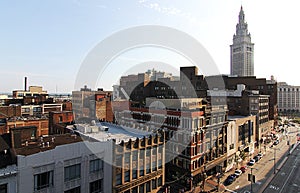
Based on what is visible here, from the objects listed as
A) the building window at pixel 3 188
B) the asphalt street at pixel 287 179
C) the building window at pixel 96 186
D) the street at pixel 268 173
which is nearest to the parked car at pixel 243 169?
the street at pixel 268 173

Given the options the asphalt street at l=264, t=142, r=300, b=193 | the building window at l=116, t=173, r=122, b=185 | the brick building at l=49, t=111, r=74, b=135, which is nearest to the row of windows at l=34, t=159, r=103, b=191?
the building window at l=116, t=173, r=122, b=185

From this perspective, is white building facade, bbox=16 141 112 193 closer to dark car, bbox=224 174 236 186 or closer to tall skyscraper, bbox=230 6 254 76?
dark car, bbox=224 174 236 186

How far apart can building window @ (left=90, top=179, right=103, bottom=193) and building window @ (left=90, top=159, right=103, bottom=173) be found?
5.48 feet

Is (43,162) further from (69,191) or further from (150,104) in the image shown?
(150,104)

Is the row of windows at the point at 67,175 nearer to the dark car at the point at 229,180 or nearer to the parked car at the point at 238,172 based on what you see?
the dark car at the point at 229,180

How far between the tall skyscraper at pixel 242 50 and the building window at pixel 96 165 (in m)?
169

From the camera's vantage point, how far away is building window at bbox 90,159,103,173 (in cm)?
2823

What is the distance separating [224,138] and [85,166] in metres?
37.3

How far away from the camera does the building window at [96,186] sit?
28.4m

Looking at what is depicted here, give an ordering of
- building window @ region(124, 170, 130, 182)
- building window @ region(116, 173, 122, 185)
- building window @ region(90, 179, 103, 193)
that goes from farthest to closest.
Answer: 1. building window @ region(124, 170, 130, 182)
2. building window @ region(116, 173, 122, 185)
3. building window @ region(90, 179, 103, 193)

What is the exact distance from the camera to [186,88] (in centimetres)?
9331

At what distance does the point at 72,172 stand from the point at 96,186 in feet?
14.9

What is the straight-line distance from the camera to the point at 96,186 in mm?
28922

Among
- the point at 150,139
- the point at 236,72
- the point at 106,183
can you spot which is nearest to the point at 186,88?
the point at 150,139
